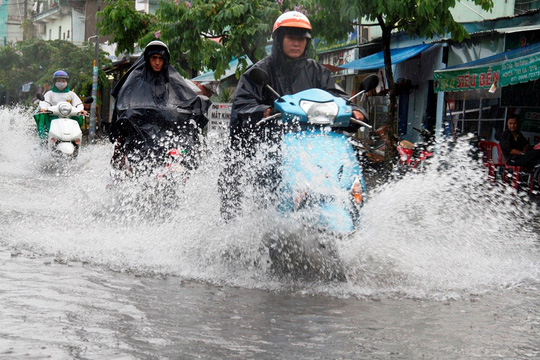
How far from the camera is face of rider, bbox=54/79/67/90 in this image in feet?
53.0

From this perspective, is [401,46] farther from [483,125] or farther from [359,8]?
[359,8]

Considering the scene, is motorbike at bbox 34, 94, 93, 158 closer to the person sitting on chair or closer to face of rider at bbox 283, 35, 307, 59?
the person sitting on chair

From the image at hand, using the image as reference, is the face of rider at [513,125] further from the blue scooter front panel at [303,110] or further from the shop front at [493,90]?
the blue scooter front panel at [303,110]

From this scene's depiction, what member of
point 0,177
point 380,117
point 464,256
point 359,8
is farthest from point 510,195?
point 380,117

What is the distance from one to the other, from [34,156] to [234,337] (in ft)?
41.0

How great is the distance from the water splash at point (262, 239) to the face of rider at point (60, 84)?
6.75m

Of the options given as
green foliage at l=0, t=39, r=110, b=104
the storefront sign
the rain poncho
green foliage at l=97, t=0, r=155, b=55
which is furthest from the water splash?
green foliage at l=0, t=39, r=110, b=104

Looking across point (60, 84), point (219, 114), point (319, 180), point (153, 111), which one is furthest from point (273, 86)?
point (219, 114)

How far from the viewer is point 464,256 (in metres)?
6.74

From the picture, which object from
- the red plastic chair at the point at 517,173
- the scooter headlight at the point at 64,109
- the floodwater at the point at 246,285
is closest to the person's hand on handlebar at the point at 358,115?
the floodwater at the point at 246,285

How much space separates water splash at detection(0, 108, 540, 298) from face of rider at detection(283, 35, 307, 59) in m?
0.83

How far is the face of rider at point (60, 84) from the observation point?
53.0ft

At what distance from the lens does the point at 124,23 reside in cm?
2006

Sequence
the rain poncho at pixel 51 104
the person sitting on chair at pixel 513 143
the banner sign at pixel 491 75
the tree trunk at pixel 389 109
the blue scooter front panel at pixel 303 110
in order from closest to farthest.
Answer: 1. the blue scooter front panel at pixel 303 110
2. the banner sign at pixel 491 75
3. the person sitting on chair at pixel 513 143
4. the tree trunk at pixel 389 109
5. the rain poncho at pixel 51 104
